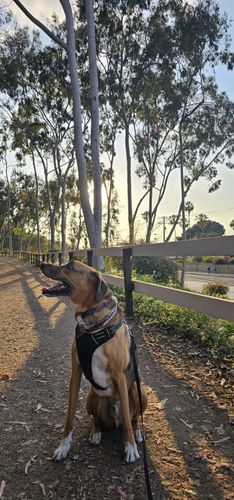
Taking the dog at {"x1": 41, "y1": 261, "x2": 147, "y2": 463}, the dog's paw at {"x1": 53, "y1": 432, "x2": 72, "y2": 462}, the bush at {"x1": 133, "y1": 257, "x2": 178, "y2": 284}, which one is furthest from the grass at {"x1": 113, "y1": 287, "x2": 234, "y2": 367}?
the bush at {"x1": 133, "y1": 257, "x2": 178, "y2": 284}

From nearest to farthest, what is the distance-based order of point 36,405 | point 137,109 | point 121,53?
point 36,405
point 121,53
point 137,109

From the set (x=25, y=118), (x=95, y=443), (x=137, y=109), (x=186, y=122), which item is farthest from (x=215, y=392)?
(x=25, y=118)

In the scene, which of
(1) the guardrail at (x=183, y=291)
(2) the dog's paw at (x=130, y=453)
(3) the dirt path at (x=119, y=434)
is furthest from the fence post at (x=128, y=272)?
(2) the dog's paw at (x=130, y=453)

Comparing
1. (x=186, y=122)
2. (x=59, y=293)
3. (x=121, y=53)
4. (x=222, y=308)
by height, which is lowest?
(x=222, y=308)

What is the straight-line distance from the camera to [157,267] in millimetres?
17172

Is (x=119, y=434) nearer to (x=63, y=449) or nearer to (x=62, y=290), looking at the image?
(x=63, y=449)

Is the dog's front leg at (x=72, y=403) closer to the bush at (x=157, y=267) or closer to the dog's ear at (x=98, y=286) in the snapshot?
the dog's ear at (x=98, y=286)

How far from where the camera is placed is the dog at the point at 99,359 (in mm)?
2572

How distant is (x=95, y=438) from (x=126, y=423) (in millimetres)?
354

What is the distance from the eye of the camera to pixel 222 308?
3783 millimetres

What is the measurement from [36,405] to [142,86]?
22.3m

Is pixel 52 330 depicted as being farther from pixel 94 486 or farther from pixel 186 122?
pixel 186 122

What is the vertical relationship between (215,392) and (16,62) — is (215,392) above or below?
below

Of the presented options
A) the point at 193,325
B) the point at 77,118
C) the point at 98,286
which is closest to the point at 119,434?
the point at 98,286
